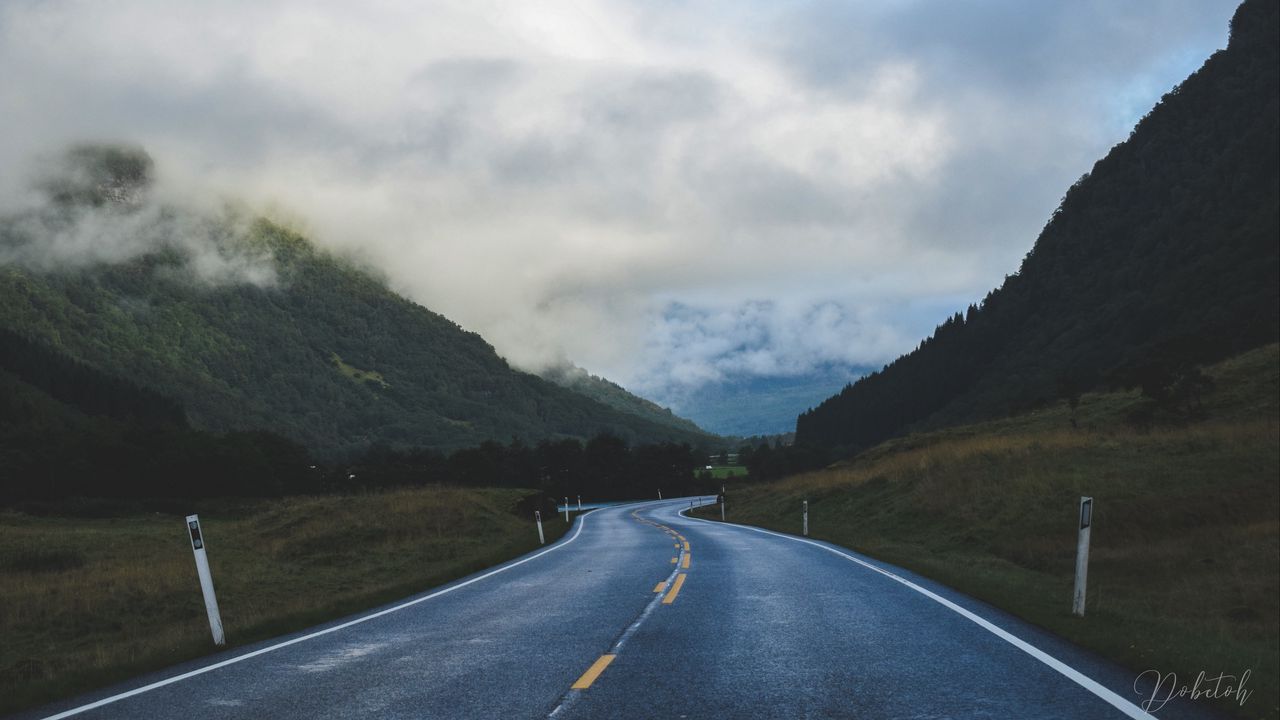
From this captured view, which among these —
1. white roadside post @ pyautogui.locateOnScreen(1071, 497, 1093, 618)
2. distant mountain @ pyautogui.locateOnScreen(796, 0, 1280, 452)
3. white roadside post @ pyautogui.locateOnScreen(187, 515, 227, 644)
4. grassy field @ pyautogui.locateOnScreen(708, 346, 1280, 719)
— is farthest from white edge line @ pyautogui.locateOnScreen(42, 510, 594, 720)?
distant mountain @ pyautogui.locateOnScreen(796, 0, 1280, 452)

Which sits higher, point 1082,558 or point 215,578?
point 215,578

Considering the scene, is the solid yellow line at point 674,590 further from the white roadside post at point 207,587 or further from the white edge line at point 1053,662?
the white roadside post at point 207,587

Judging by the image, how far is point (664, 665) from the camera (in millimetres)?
7938

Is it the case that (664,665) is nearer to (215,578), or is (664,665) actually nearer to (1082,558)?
(1082,558)

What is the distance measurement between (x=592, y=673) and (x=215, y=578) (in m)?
21.1

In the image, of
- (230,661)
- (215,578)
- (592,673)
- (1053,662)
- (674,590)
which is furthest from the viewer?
(215,578)

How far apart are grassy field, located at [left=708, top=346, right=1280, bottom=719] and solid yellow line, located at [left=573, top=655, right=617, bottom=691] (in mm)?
4773

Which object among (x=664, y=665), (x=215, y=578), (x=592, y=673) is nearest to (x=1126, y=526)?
(x=664, y=665)

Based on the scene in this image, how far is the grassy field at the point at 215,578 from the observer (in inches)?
465

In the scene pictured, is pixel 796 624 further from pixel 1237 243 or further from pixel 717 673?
pixel 1237 243

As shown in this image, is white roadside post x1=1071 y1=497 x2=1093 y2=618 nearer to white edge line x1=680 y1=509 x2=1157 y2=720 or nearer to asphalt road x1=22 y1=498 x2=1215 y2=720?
asphalt road x1=22 y1=498 x2=1215 y2=720

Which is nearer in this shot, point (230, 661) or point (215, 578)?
point (230, 661)

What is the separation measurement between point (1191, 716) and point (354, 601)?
12.6 m

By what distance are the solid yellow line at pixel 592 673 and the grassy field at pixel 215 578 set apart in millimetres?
5199
